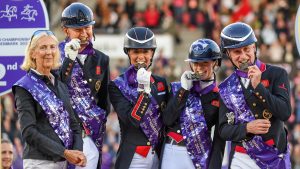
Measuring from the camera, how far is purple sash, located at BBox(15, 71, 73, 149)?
32.4ft

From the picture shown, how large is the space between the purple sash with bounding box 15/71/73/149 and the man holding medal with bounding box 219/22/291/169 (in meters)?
1.49

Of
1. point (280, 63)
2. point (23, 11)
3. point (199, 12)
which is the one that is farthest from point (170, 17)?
point (23, 11)

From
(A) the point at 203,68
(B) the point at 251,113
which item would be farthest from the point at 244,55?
(A) the point at 203,68

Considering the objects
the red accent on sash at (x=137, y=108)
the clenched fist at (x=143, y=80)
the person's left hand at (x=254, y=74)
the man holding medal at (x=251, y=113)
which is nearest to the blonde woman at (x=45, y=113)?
the red accent on sash at (x=137, y=108)

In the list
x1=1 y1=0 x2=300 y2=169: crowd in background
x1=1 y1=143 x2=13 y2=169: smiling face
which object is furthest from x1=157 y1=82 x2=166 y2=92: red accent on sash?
x1=1 y1=0 x2=300 y2=169: crowd in background

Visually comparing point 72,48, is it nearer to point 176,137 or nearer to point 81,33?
point 81,33

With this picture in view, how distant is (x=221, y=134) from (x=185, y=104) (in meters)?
0.54

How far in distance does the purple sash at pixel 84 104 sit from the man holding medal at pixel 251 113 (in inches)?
56.8

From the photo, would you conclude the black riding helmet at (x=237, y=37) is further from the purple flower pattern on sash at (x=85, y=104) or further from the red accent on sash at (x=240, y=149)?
the purple flower pattern on sash at (x=85, y=104)

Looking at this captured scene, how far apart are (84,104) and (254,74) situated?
201cm

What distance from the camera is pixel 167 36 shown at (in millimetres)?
24578

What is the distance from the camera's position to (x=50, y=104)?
9.92 m

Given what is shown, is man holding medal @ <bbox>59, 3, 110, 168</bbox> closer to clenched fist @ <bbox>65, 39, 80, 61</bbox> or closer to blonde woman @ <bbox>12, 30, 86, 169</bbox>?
clenched fist @ <bbox>65, 39, 80, 61</bbox>

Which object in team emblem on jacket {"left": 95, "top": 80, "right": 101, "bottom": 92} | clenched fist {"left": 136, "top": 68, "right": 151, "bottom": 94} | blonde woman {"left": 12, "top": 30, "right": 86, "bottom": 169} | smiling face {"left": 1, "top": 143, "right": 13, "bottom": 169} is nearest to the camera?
blonde woman {"left": 12, "top": 30, "right": 86, "bottom": 169}
